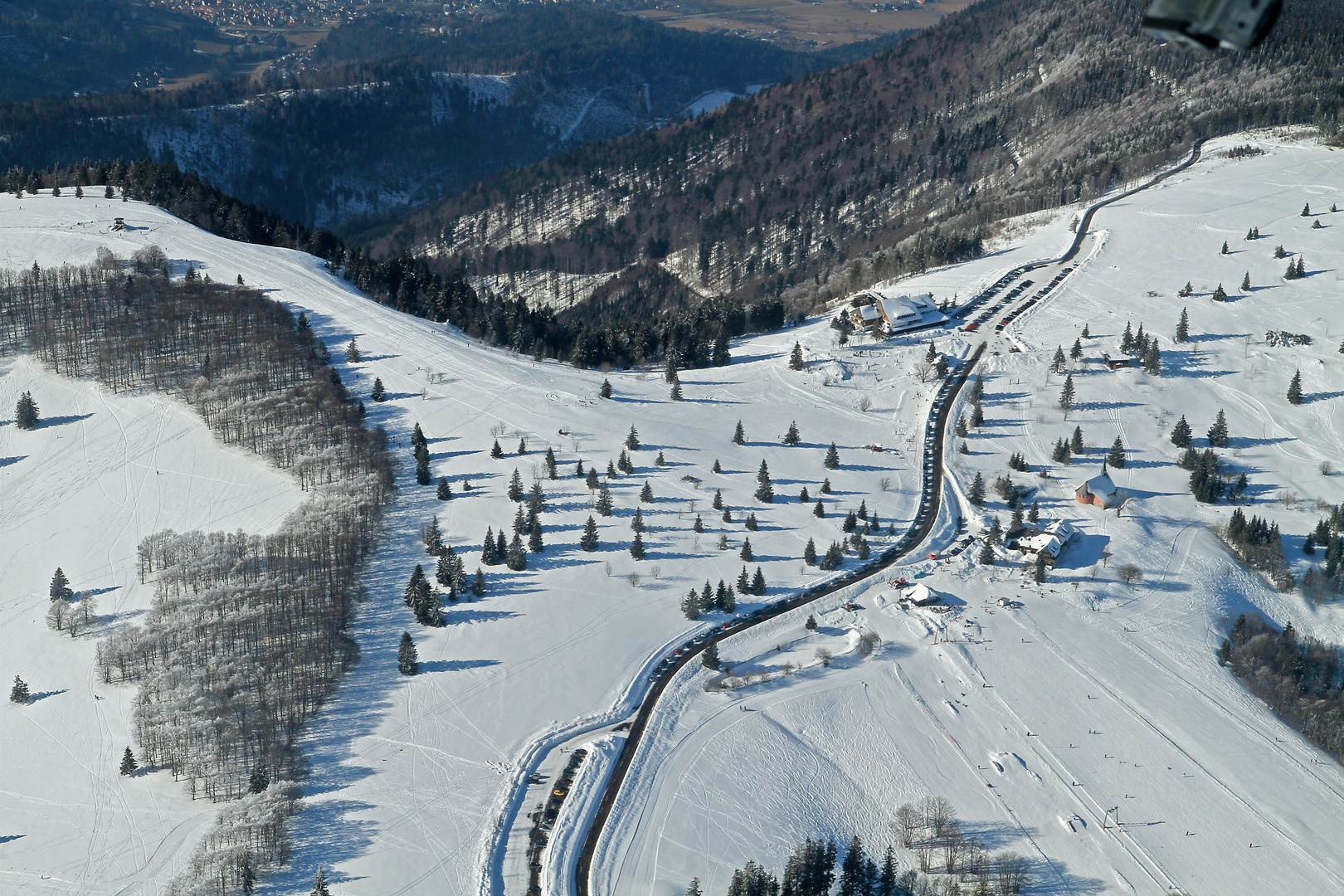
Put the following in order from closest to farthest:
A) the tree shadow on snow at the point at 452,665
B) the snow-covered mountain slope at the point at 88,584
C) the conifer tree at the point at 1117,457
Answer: the snow-covered mountain slope at the point at 88,584, the tree shadow on snow at the point at 452,665, the conifer tree at the point at 1117,457

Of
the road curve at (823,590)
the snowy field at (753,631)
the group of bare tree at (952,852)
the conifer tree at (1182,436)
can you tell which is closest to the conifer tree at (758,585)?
the road curve at (823,590)

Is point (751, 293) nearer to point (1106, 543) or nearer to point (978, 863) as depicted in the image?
point (1106, 543)

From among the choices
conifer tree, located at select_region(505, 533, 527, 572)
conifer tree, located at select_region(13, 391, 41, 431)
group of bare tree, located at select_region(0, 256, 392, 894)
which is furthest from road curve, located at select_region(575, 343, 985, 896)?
conifer tree, located at select_region(13, 391, 41, 431)

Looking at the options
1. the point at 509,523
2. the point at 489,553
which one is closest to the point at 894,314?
the point at 509,523

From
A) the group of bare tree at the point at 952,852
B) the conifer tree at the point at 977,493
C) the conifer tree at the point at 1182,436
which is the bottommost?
the group of bare tree at the point at 952,852

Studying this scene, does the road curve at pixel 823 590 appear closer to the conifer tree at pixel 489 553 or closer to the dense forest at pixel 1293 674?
the conifer tree at pixel 489 553

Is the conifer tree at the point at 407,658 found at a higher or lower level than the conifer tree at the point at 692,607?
lower

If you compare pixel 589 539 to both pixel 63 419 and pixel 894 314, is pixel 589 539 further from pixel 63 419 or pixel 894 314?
pixel 63 419
